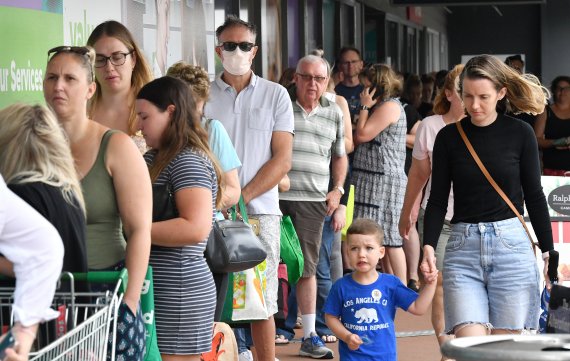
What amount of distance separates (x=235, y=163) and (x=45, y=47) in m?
1.30

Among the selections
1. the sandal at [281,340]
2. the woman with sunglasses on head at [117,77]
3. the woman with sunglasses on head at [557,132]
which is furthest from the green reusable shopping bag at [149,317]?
the woman with sunglasses on head at [557,132]

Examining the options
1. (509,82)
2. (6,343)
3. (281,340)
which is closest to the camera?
(6,343)

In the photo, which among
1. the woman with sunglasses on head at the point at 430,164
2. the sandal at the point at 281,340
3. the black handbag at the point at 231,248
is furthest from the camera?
the sandal at the point at 281,340

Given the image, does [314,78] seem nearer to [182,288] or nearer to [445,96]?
[445,96]

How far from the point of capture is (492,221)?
5.57m

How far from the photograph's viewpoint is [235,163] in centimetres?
573

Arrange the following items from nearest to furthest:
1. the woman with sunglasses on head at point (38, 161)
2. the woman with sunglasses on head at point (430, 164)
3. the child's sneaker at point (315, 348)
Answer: the woman with sunglasses on head at point (38, 161)
the woman with sunglasses on head at point (430, 164)
the child's sneaker at point (315, 348)

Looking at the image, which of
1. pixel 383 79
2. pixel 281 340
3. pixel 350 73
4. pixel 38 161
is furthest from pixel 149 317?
pixel 350 73

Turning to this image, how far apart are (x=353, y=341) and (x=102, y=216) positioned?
1823 mm

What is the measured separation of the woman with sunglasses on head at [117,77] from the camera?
5.49 meters

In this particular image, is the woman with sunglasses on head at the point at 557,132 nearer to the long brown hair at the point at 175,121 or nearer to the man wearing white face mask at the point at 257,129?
the man wearing white face mask at the point at 257,129

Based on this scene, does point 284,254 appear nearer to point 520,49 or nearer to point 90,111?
point 90,111

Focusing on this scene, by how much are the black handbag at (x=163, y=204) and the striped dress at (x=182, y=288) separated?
2cm

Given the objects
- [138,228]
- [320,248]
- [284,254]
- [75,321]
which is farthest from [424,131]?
[75,321]
